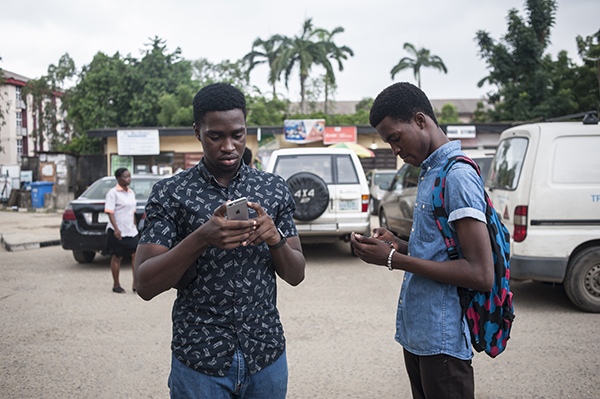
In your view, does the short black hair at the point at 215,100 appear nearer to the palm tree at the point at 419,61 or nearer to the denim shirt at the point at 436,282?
Result: the denim shirt at the point at 436,282

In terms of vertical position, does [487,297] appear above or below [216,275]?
below

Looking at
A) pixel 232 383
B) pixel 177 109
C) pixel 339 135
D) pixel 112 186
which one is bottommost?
pixel 232 383

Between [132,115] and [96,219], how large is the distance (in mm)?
25246

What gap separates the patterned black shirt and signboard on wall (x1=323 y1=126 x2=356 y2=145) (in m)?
21.9

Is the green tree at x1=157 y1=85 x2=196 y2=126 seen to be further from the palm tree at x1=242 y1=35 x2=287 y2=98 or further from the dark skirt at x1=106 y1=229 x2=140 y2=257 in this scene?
the dark skirt at x1=106 y1=229 x2=140 y2=257

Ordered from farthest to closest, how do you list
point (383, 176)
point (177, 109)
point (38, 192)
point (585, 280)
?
Result: 1. point (177, 109)
2. point (38, 192)
3. point (383, 176)
4. point (585, 280)

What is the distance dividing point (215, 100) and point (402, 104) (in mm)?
773

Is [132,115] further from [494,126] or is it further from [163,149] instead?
[494,126]

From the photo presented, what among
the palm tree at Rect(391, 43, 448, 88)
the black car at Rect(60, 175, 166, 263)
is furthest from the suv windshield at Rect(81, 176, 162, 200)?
the palm tree at Rect(391, 43, 448, 88)

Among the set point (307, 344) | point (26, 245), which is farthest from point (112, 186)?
point (307, 344)

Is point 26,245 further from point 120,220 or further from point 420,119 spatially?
point 420,119

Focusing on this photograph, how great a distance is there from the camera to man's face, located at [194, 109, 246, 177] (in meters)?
1.79

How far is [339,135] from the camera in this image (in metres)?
23.5

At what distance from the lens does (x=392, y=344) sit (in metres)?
4.55
